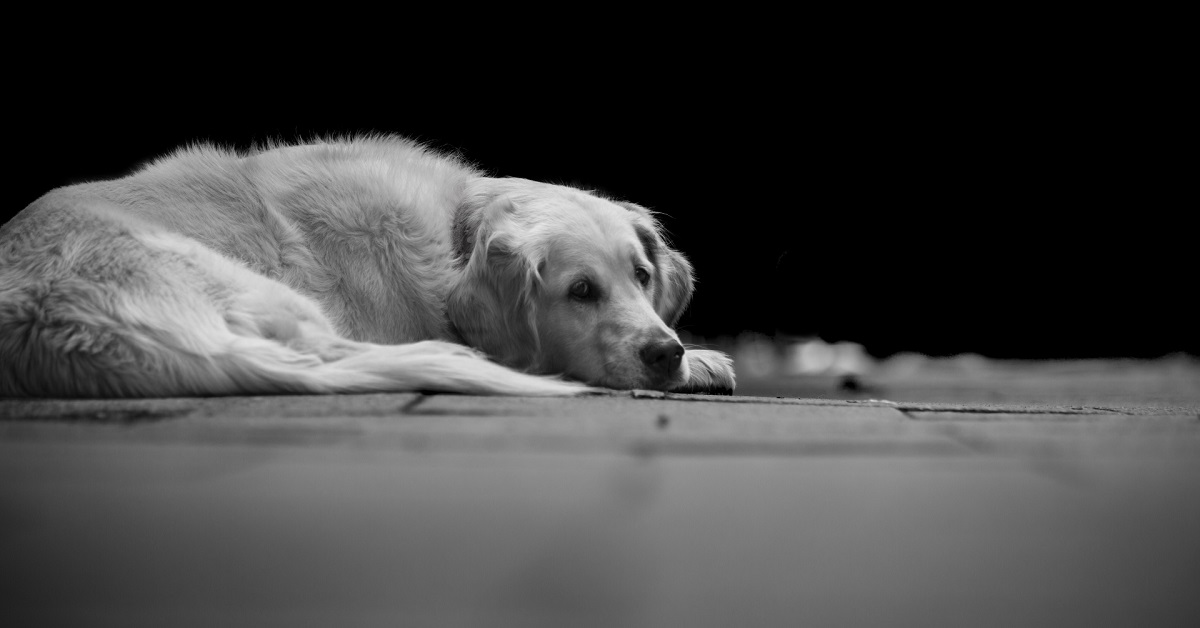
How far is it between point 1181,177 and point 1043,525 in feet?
15.4

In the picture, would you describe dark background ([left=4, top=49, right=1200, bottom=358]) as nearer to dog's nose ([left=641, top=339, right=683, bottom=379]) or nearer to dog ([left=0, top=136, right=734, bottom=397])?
dog ([left=0, top=136, right=734, bottom=397])

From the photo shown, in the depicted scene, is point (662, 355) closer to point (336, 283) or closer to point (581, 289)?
point (581, 289)

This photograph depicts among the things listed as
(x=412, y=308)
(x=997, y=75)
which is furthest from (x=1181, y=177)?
(x=412, y=308)

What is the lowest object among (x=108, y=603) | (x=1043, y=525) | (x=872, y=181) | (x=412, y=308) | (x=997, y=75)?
(x=108, y=603)

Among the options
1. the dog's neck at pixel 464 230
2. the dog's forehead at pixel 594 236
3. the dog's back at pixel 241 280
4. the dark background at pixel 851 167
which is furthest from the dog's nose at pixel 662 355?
the dark background at pixel 851 167

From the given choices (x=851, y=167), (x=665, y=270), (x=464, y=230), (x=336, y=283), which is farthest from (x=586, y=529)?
(x=851, y=167)

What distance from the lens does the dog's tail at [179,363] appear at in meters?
1.97

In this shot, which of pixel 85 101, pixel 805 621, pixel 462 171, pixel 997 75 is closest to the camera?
pixel 805 621

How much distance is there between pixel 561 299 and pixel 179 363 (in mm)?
1127

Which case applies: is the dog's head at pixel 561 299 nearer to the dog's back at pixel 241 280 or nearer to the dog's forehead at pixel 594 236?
the dog's forehead at pixel 594 236

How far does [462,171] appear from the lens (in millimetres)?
3332

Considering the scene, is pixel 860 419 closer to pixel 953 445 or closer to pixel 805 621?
pixel 953 445

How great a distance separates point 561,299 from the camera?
2.80 meters

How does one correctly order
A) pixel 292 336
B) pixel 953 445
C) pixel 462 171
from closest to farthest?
pixel 953 445 → pixel 292 336 → pixel 462 171
